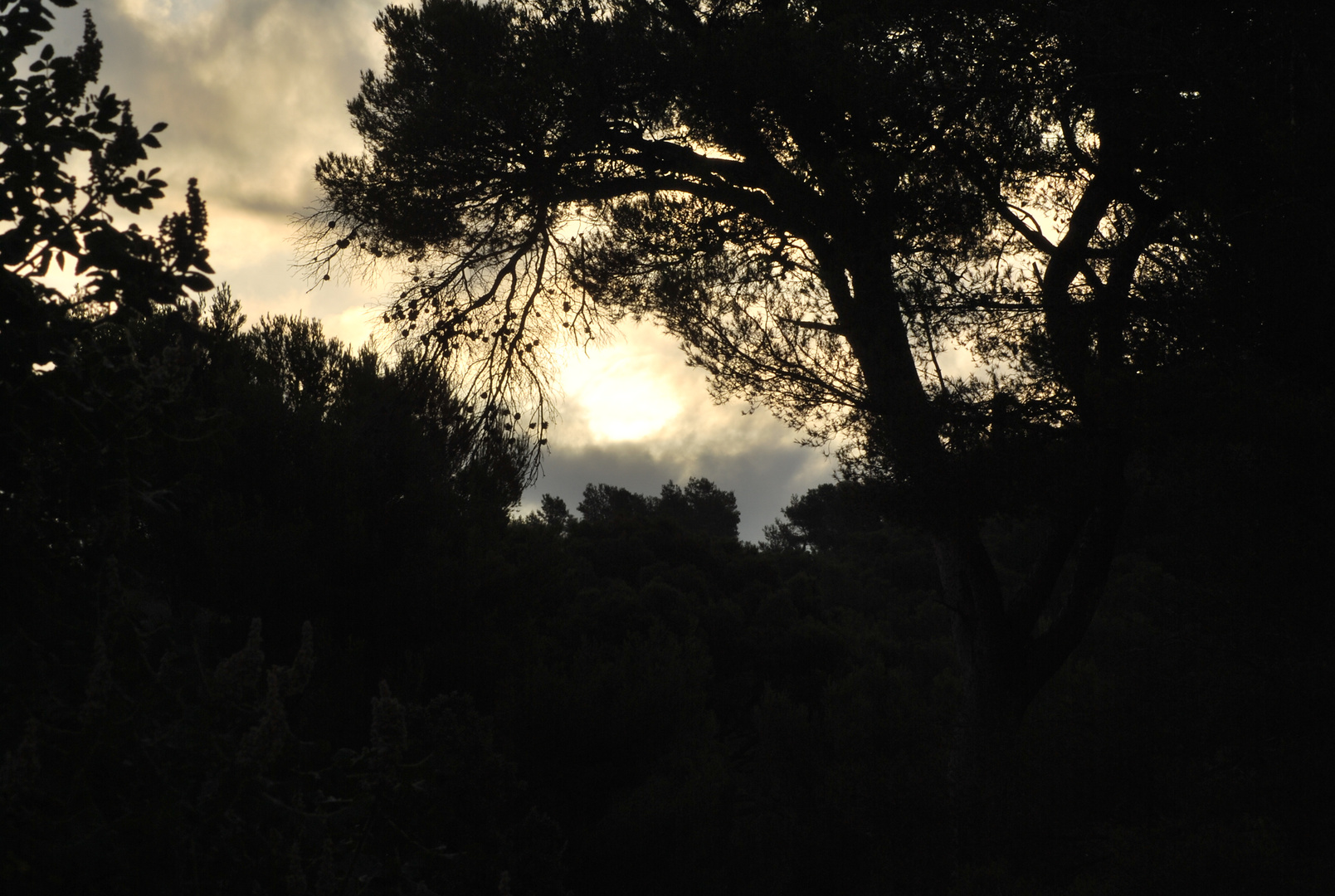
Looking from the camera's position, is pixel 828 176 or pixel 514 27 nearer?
pixel 828 176

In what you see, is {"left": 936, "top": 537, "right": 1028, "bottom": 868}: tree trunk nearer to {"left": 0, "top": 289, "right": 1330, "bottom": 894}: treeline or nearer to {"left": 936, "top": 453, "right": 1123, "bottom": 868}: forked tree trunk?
{"left": 936, "top": 453, "right": 1123, "bottom": 868}: forked tree trunk

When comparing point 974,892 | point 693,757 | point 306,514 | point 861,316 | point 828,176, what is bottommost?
point 974,892

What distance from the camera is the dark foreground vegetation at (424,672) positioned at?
82.7 inches

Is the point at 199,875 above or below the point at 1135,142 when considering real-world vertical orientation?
below

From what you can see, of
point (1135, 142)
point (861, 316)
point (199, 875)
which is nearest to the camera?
point (199, 875)

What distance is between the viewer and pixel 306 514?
8203mm

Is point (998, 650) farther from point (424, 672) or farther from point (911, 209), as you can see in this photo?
point (424, 672)

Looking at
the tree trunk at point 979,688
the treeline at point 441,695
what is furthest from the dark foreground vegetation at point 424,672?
the tree trunk at point 979,688

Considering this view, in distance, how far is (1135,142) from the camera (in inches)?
248

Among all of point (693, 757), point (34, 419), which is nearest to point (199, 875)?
point (34, 419)

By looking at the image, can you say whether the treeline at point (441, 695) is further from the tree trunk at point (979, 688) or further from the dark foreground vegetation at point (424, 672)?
the tree trunk at point (979, 688)

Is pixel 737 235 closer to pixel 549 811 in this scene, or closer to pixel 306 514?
pixel 306 514

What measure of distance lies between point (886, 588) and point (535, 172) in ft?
58.7

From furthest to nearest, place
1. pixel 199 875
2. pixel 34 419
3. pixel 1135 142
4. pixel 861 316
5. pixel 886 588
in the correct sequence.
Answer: pixel 886 588 → pixel 861 316 → pixel 1135 142 → pixel 34 419 → pixel 199 875
